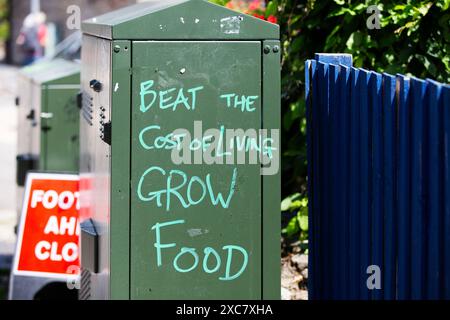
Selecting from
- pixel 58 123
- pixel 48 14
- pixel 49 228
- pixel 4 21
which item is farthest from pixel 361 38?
pixel 4 21

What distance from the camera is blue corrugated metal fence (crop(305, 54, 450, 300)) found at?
3.45 meters

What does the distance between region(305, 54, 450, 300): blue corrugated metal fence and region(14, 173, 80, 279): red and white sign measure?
5.59 feet

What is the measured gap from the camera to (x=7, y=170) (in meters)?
13.6

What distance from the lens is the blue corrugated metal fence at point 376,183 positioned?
136 inches

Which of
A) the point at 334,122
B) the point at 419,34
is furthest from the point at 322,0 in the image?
the point at 334,122

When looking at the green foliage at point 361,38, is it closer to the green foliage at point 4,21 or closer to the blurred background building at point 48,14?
the blurred background building at point 48,14

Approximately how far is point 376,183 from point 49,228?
2.53m

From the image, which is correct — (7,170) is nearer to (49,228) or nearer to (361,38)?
(49,228)

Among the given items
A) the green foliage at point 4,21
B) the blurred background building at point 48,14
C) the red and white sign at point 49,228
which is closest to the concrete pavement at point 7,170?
the blurred background building at point 48,14

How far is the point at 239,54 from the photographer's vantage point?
12.9 ft

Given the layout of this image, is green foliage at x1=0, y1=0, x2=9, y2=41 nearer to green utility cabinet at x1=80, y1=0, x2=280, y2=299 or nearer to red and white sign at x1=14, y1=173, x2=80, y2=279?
red and white sign at x1=14, y1=173, x2=80, y2=279

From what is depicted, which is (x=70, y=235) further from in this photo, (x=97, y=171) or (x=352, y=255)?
(x=352, y=255)

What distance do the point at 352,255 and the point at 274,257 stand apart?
33 centimetres

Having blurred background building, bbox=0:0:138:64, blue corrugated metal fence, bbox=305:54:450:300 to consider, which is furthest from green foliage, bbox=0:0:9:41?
blue corrugated metal fence, bbox=305:54:450:300
